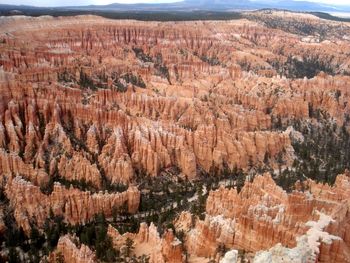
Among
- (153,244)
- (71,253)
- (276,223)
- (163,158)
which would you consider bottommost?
(163,158)

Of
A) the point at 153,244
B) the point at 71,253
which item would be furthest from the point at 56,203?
the point at 153,244

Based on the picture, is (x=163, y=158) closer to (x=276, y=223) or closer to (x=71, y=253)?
(x=71, y=253)

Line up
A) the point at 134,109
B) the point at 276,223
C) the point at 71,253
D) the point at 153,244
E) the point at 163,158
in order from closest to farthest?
the point at 276,223
the point at 71,253
the point at 153,244
the point at 163,158
the point at 134,109

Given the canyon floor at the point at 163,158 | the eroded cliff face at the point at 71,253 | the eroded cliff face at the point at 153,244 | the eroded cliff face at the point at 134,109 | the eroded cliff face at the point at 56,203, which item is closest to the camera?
the eroded cliff face at the point at 153,244

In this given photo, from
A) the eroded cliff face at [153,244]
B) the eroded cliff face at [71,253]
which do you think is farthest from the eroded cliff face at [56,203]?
the eroded cliff face at [71,253]

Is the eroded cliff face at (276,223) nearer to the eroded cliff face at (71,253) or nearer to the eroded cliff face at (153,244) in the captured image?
the eroded cliff face at (153,244)

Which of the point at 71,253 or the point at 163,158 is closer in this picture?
the point at 71,253

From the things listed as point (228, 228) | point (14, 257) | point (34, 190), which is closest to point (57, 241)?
point (14, 257)
